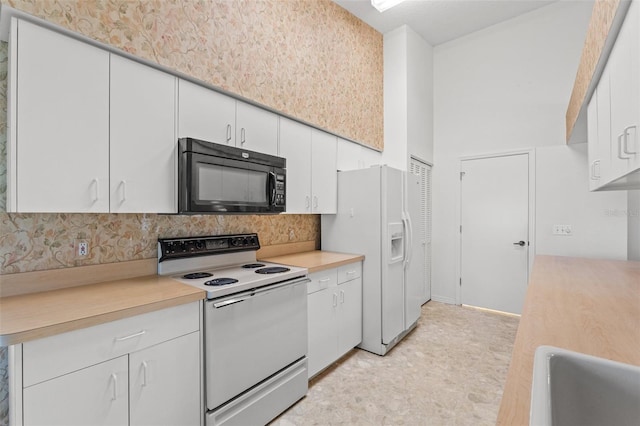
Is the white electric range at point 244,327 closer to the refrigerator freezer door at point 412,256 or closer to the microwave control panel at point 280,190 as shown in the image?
the microwave control panel at point 280,190

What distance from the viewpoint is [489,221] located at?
13.2 feet

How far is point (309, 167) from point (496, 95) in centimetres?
296

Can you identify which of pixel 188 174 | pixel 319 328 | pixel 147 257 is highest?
pixel 188 174

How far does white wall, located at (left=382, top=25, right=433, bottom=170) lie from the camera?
3836mm

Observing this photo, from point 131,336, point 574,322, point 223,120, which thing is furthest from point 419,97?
point 131,336

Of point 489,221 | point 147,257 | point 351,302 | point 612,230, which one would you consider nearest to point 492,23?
point 489,221

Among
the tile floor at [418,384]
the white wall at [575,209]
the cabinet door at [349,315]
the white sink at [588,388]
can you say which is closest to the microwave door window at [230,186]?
the cabinet door at [349,315]

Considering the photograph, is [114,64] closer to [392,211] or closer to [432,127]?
[392,211]

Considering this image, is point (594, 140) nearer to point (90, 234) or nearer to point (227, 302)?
point (227, 302)

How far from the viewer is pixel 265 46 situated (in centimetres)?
249

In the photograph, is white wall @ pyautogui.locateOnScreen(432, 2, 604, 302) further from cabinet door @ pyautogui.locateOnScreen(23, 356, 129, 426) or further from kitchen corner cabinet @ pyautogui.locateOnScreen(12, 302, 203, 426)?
cabinet door @ pyautogui.locateOnScreen(23, 356, 129, 426)

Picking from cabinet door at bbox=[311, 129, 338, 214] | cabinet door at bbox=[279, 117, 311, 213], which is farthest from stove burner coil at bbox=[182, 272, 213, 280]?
cabinet door at bbox=[311, 129, 338, 214]

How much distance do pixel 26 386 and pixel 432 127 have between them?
479 centimetres

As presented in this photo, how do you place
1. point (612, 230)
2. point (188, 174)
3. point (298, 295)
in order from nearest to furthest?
1. point (188, 174)
2. point (298, 295)
3. point (612, 230)
